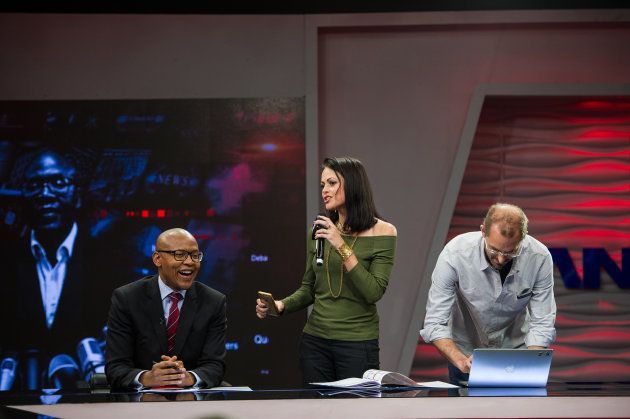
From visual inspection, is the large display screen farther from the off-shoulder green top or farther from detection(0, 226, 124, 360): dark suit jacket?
the off-shoulder green top

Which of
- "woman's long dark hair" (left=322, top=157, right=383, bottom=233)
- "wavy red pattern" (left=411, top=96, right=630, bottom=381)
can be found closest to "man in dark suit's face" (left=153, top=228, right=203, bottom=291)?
"woman's long dark hair" (left=322, top=157, right=383, bottom=233)

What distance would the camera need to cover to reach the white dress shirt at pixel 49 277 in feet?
18.9

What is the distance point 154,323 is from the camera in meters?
3.51

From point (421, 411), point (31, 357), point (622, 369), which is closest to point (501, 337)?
point (421, 411)

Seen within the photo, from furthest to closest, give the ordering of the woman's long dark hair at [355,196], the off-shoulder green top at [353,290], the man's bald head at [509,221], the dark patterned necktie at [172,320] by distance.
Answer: the woman's long dark hair at [355,196], the off-shoulder green top at [353,290], the dark patterned necktie at [172,320], the man's bald head at [509,221]

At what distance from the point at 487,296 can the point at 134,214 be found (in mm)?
2814

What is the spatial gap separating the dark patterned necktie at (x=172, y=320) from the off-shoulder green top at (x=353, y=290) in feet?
1.96

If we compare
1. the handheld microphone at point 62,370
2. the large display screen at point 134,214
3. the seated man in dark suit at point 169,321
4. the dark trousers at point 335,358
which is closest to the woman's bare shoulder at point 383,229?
the dark trousers at point 335,358

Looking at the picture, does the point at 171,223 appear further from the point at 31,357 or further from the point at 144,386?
the point at 144,386

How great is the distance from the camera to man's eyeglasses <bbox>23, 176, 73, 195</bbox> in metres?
5.77

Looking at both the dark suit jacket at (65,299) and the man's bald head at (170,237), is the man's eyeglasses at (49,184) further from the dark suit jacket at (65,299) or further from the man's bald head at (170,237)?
the man's bald head at (170,237)

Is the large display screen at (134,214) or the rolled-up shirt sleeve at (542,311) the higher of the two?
the large display screen at (134,214)

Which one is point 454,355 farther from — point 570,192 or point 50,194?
point 50,194

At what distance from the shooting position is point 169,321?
355 cm
